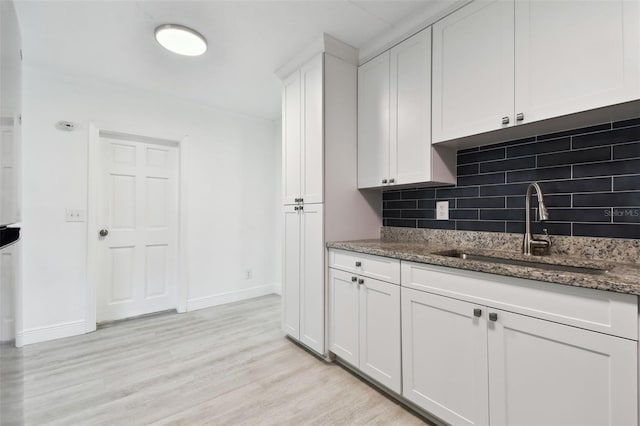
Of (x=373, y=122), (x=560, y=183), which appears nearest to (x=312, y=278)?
(x=373, y=122)

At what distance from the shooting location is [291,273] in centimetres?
254

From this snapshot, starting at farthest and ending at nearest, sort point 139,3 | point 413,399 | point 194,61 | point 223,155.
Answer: point 223,155 → point 194,61 → point 139,3 → point 413,399

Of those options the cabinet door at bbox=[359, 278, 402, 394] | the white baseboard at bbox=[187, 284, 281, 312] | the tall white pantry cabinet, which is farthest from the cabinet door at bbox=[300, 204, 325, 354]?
the white baseboard at bbox=[187, 284, 281, 312]

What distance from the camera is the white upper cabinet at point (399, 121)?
1.92 m

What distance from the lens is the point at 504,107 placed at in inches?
61.2

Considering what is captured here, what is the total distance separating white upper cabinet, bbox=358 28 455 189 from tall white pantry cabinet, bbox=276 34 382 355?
4.6 inches

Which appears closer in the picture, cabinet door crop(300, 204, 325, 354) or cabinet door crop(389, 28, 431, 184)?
cabinet door crop(389, 28, 431, 184)

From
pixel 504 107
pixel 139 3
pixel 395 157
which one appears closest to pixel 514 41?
pixel 504 107

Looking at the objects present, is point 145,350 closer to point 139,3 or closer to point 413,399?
point 413,399

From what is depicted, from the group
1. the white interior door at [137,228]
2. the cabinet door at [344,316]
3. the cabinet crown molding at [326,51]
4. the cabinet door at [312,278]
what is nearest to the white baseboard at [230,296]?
the white interior door at [137,228]

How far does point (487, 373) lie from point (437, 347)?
24cm

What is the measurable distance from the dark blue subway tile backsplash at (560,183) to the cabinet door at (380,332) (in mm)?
765

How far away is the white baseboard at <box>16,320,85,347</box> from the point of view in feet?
8.30

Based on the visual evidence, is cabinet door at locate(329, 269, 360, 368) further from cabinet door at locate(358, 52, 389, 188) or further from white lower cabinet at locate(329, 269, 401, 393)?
cabinet door at locate(358, 52, 389, 188)
